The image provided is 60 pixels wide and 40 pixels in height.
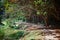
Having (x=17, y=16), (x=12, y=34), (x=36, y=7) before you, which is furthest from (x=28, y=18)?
(x=12, y=34)

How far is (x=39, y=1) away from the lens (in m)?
6.34

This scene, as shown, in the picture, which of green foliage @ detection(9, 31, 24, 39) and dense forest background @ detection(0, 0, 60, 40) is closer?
green foliage @ detection(9, 31, 24, 39)

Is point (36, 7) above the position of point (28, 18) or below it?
above

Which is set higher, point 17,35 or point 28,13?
point 28,13

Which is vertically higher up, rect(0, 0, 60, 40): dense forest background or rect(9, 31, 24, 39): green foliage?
rect(0, 0, 60, 40): dense forest background

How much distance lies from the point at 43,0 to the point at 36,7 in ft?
1.37

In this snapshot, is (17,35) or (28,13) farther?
(28,13)

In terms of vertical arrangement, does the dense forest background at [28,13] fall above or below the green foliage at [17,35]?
above

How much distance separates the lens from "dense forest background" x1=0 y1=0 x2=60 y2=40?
6.46 meters

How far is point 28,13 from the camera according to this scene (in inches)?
277

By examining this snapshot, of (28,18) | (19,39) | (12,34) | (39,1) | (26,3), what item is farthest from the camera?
(28,18)

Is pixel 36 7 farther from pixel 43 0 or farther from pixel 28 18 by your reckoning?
pixel 28 18

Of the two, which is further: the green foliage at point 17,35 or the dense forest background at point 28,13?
the dense forest background at point 28,13

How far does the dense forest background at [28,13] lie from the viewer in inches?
254
